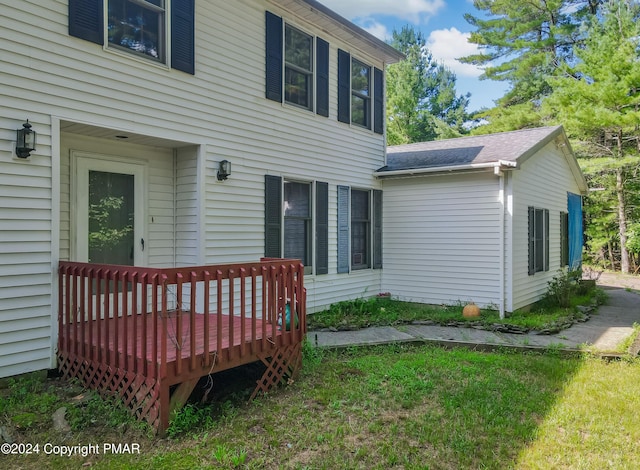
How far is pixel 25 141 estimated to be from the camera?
414 cm

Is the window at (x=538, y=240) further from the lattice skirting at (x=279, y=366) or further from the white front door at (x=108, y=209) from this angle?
the white front door at (x=108, y=209)

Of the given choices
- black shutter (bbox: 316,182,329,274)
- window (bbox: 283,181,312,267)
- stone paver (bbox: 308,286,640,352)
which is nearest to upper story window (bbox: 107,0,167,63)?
window (bbox: 283,181,312,267)

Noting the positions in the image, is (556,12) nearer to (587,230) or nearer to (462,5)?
(462,5)

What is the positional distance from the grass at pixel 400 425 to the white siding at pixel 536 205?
323 centimetres

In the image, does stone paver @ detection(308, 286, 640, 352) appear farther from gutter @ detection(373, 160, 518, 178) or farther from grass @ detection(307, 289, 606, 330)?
gutter @ detection(373, 160, 518, 178)

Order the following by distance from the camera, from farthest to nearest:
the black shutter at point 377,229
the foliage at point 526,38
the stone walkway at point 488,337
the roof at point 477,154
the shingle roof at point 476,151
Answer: the foliage at point 526,38 < the black shutter at point 377,229 < the shingle roof at point 476,151 < the roof at point 477,154 < the stone walkway at point 488,337

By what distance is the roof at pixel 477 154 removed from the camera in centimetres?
782

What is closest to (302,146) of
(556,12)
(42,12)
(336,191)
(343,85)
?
(336,191)

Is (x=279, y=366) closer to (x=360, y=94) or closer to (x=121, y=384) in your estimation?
(x=121, y=384)

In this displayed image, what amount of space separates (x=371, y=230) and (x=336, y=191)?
1282mm

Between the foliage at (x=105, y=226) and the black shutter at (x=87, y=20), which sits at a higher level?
the black shutter at (x=87, y=20)

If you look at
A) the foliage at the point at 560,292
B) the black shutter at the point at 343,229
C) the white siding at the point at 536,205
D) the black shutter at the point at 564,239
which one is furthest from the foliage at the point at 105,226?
the black shutter at the point at 564,239

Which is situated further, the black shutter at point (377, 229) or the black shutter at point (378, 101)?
the black shutter at point (378, 101)

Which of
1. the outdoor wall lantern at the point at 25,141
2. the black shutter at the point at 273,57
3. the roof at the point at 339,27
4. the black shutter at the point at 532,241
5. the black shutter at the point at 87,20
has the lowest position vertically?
the black shutter at the point at 532,241
